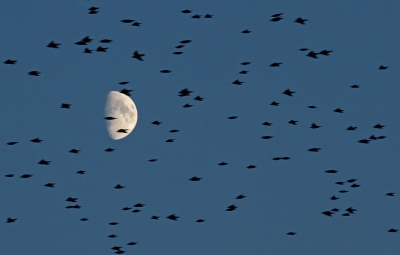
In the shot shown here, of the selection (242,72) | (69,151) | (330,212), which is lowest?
(330,212)

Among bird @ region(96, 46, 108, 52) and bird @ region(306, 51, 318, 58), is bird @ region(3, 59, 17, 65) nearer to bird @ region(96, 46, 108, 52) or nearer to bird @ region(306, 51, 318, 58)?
bird @ region(96, 46, 108, 52)

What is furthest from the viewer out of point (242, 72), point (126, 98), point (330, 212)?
point (126, 98)

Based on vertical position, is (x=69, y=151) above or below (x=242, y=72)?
below

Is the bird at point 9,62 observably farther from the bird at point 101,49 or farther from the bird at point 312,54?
the bird at point 312,54

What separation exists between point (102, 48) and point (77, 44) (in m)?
1.56

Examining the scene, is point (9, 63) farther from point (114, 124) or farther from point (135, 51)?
point (114, 124)

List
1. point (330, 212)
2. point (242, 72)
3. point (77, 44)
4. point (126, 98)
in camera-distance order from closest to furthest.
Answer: point (77, 44) → point (242, 72) → point (330, 212) → point (126, 98)

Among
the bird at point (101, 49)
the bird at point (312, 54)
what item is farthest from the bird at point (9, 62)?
the bird at point (312, 54)

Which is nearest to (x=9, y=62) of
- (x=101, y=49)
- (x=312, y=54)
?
(x=101, y=49)

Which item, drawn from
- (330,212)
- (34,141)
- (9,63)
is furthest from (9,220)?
(330,212)

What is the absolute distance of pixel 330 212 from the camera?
48.1 m

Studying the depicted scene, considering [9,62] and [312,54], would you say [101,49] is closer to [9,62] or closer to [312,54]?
[9,62]

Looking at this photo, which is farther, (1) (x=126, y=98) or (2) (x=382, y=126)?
(1) (x=126, y=98)

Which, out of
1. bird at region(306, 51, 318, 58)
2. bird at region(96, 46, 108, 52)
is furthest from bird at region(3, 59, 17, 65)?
bird at region(306, 51, 318, 58)
